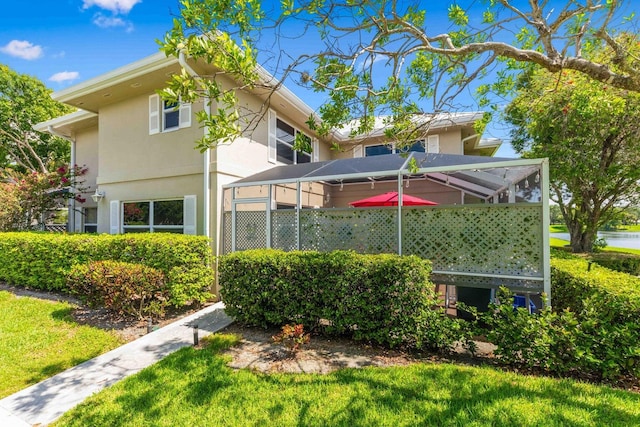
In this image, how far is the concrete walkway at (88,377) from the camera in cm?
342

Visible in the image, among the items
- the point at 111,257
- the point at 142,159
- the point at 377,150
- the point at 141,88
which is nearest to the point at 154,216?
the point at 142,159

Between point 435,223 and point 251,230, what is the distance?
4.89 meters

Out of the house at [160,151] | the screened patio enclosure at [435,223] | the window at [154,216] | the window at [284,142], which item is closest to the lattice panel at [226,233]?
the screened patio enclosure at [435,223]

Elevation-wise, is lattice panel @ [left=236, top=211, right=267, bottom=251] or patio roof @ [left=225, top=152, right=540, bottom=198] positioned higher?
patio roof @ [left=225, top=152, right=540, bottom=198]

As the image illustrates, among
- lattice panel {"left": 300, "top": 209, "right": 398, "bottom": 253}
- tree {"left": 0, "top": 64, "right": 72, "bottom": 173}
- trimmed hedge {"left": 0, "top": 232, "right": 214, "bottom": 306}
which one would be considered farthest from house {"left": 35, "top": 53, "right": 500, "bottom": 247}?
tree {"left": 0, "top": 64, "right": 72, "bottom": 173}

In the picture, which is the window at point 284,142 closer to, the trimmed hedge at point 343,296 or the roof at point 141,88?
the roof at point 141,88

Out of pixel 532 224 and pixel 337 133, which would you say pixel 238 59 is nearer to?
pixel 532 224

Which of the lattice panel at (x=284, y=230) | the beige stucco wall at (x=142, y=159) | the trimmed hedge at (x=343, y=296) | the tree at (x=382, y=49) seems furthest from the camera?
the beige stucco wall at (x=142, y=159)

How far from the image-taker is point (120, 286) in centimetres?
597

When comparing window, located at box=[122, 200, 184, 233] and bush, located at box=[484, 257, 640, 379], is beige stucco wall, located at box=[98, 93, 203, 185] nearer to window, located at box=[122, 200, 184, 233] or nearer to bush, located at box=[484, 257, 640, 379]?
window, located at box=[122, 200, 184, 233]

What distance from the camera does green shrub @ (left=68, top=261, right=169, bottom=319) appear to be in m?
5.99

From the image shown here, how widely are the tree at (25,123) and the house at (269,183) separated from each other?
5.96 metres

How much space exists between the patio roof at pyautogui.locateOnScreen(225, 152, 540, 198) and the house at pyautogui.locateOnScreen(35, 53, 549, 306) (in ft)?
0.11

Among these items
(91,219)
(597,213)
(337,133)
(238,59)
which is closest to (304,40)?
(238,59)
